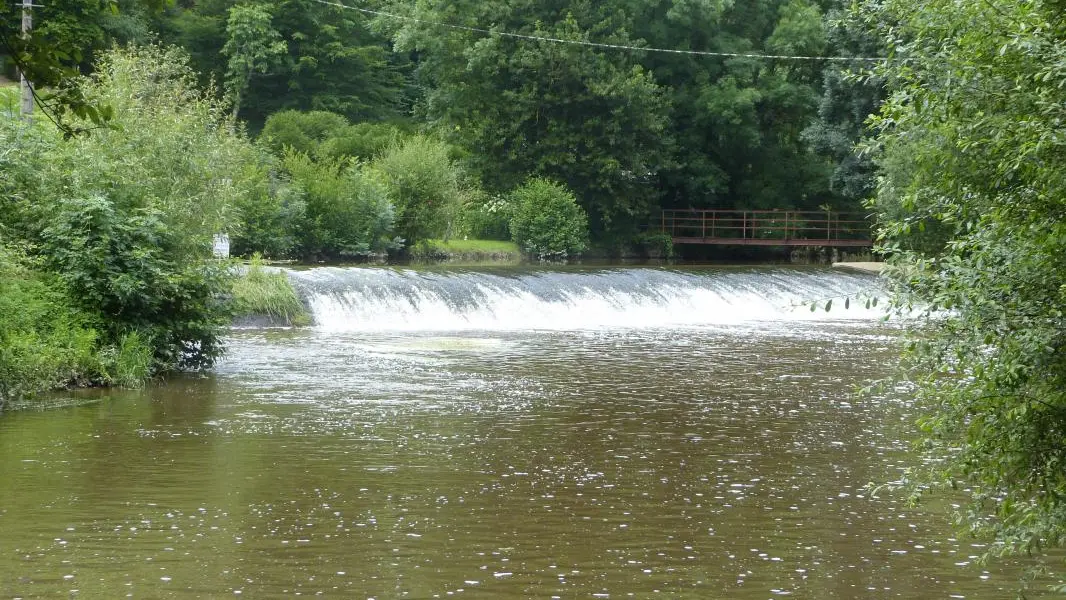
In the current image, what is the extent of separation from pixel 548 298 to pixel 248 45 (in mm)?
28697

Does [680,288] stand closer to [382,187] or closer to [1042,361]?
[382,187]

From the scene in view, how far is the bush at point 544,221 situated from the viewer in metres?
43.9

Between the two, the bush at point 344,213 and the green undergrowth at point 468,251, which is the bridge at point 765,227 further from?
the bush at point 344,213

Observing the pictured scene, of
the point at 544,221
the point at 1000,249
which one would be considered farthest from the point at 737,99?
the point at 1000,249

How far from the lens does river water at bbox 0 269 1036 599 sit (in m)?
8.55

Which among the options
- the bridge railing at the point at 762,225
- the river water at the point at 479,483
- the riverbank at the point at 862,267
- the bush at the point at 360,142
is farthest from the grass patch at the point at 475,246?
the river water at the point at 479,483

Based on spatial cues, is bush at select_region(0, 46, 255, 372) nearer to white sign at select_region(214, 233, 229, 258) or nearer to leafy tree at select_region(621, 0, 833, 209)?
white sign at select_region(214, 233, 229, 258)

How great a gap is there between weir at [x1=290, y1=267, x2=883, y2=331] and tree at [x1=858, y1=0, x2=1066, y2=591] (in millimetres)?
17415

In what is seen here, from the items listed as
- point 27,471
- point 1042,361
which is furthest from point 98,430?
point 1042,361

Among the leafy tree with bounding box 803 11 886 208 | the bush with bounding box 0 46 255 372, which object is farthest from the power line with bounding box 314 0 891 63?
the bush with bounding box 0 46 255 372

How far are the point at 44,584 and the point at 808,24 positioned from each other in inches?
1735

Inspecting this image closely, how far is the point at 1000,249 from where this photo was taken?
6473 mm

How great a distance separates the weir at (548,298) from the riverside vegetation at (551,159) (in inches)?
121

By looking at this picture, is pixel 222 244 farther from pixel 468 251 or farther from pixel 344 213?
pixel 468 251
